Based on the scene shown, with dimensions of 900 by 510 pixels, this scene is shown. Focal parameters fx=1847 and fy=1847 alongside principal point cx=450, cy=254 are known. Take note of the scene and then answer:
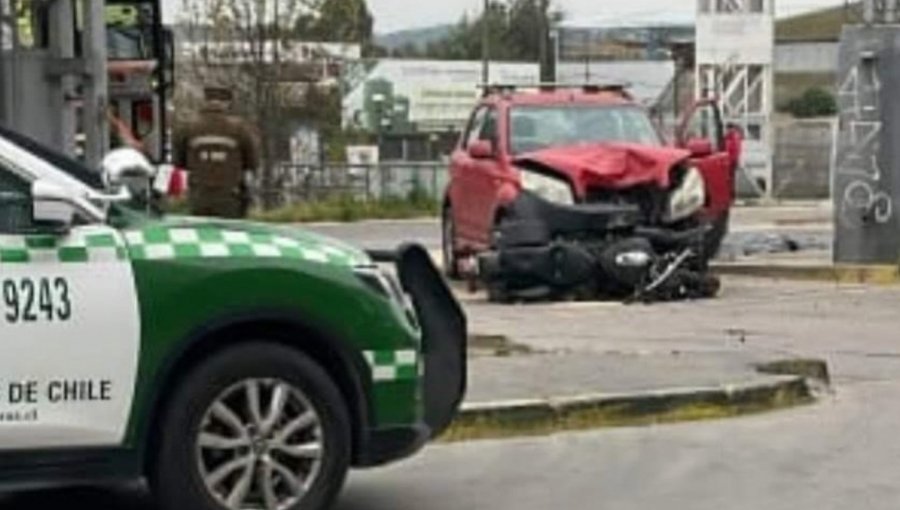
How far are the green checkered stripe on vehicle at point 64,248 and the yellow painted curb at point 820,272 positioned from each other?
486 inches

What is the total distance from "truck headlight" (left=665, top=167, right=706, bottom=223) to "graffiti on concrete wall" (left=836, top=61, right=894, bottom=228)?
276 centimetres

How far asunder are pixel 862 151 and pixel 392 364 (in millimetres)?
11893

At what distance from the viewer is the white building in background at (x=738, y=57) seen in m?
48.9

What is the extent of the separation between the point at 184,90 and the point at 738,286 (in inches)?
1388

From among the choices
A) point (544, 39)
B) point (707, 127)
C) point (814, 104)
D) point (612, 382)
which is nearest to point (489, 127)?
point (707, 127)

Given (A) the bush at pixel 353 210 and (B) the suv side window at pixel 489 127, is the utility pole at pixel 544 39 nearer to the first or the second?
(A) the bush at pixel 353 210

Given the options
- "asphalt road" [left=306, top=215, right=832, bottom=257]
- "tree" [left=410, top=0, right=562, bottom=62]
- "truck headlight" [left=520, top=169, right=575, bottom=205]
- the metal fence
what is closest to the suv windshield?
"truck headlight" [left=520, top=169, right=575, bottom=205]

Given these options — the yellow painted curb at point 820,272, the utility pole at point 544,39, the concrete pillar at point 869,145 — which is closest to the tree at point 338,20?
the yellow painted curb at point 820,272

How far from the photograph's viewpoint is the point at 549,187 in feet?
51.8

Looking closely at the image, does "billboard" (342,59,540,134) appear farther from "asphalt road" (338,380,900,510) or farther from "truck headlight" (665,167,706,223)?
"asphalt road" (338,380,900,510)

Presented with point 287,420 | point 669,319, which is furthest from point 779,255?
point 287,420

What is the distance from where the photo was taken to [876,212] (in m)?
18.1

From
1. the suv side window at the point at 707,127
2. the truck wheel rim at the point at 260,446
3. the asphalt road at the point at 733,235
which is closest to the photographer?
the truck wheel rim at the point at 260,446

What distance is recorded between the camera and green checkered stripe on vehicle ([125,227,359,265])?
664 centimetres
